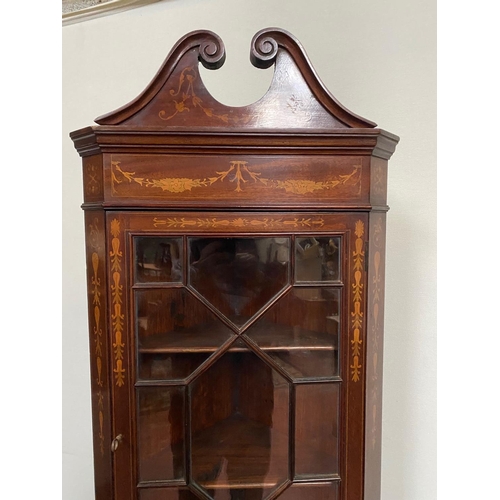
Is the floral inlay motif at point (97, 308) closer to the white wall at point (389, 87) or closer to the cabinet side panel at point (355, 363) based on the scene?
the cabinet side panel at point (355, 363)

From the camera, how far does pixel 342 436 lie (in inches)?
30.2

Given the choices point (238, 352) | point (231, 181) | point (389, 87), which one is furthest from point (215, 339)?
point (389, 87)

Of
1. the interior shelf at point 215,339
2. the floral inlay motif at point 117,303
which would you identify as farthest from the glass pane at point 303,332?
the floral inlay motif at point 117,303

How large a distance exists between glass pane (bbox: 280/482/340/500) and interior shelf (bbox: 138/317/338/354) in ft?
0.74

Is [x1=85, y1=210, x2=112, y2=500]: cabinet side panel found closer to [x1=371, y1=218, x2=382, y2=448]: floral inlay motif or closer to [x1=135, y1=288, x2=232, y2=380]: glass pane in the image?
[x1=135, y1=288, x2=232, y2=380]: glass pane

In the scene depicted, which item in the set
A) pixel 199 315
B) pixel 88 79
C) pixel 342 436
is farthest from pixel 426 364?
pixel 88 79

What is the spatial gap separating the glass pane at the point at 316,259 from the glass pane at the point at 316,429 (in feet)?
0.59

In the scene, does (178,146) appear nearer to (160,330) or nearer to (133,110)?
(133,110)

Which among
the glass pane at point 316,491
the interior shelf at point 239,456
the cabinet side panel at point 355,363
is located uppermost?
the cabinet side panel at point 355,363

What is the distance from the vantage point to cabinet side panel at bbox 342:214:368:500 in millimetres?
744

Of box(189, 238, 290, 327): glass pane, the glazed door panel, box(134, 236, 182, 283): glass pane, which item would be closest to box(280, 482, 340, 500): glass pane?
the glazed door panel

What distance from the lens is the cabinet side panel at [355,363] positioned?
2.44 ft

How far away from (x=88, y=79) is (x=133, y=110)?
617mm

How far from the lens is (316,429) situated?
77 centimetres
